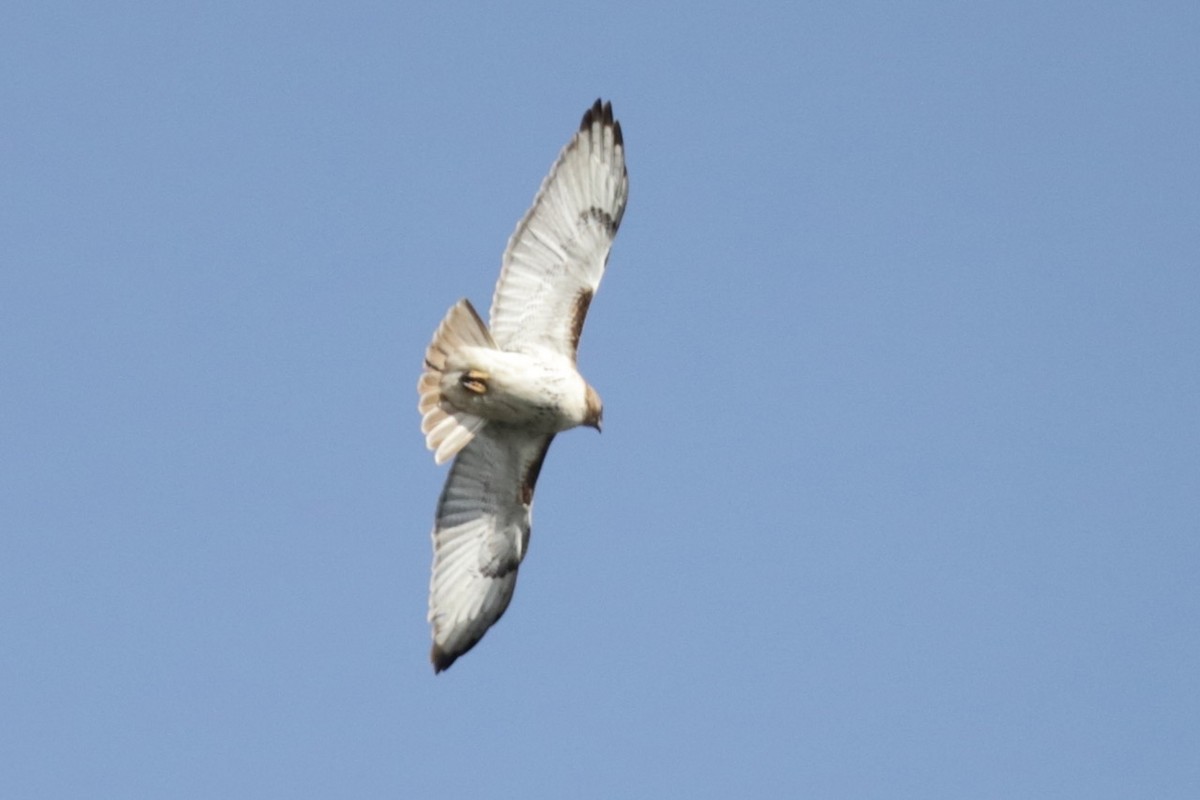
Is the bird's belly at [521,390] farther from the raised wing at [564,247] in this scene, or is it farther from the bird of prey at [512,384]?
the raised wing at [564,247]

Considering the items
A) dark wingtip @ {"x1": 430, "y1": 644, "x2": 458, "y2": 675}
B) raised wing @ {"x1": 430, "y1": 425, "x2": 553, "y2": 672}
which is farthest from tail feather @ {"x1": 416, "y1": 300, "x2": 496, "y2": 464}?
dark wingtip @ {"x1": 430, "y1": 644, "x2": 458, "y2": 675}

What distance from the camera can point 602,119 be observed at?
1430 cm

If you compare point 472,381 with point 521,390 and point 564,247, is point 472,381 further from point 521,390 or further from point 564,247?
point 564,247

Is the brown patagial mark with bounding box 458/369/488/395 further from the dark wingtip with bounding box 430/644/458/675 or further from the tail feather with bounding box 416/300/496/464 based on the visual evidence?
the dark wingtip with bounding box 430/644/458/675

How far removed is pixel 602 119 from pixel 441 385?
2.37 m

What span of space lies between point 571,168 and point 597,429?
1935mm

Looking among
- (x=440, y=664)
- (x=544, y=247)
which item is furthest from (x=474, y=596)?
(x=544, y=247)

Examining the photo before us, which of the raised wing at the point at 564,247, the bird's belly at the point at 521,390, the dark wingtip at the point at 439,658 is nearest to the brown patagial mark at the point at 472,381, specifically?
the bird's belly at the point at 521,390

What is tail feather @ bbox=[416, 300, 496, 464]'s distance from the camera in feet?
44.6

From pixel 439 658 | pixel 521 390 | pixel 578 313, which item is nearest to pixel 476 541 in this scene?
pixel 439 658

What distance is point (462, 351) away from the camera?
13648 millimetres

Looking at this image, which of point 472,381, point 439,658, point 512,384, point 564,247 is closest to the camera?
point 472,381

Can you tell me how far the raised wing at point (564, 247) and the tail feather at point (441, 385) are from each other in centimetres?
48

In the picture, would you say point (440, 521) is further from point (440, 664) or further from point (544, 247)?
point (544, 247)
